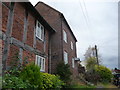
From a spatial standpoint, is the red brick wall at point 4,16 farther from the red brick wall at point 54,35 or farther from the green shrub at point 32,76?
the red brick wall at point 54,35

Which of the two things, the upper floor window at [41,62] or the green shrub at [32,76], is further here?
the upper floor window at [41,62]

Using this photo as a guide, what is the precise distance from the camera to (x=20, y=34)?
781 cm

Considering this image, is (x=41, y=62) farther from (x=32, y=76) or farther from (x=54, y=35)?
(x=54, y=35)

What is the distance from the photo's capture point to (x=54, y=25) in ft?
50.8

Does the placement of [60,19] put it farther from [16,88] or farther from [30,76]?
[16,88]

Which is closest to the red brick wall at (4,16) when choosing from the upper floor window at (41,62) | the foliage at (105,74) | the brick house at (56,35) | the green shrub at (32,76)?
the green shrub at (32,76)

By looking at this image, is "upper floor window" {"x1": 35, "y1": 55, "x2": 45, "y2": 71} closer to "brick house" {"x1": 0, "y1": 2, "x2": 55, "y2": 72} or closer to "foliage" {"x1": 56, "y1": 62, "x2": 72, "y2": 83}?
"brick house" {"x1": 0, "y1": 2, "x2": 55, "y2": 72}

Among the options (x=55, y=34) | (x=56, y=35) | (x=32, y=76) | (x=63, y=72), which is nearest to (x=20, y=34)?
(x=32, y=76)

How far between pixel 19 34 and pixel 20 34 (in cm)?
12

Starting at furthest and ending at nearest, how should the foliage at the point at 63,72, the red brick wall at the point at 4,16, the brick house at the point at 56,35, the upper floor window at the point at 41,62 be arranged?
the brick house at the point at 56,35 → the foliage at the point at 63,72 → the upper floor window at the point at 41,62 → the red brick wall at the point at 4,16

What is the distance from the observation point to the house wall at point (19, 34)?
652cm

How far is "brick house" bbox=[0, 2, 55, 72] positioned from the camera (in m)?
6.45

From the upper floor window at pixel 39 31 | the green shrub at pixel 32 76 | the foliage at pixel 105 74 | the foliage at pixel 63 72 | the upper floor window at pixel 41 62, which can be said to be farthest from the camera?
the foliage at pixel 105 74

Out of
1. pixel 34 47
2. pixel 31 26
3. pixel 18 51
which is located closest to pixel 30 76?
pixel 18 51
